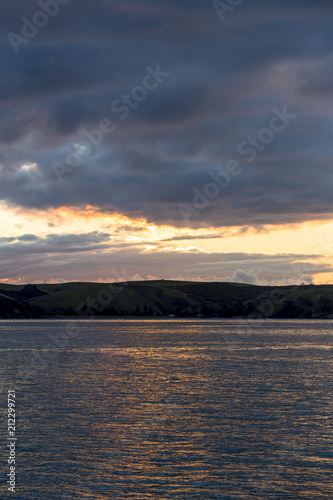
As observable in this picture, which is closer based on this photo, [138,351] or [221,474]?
[221,474]

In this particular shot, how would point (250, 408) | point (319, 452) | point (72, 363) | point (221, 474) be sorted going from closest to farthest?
point (221, 474)
point (319, 452)
point (250, 408)
point (72, 363)

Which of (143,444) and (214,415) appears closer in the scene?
(143,444)

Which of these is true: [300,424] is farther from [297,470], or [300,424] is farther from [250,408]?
[297,470]

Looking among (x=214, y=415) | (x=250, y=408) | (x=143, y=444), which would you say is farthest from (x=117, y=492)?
(x=250, y=408)

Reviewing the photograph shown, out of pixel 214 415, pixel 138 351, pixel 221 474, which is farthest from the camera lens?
pixel 138 351

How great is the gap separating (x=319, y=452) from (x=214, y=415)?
17.8 meters

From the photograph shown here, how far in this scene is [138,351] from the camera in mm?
168250

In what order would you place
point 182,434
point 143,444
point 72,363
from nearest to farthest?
point 143,444
point 182,434
point 72,363

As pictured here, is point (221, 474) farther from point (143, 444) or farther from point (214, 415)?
point (214, 415)

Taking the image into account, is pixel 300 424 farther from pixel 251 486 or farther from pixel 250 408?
pixel 251 486

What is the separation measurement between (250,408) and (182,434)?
15835mm

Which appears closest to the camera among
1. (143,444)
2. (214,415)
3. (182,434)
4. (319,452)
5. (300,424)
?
(319,452)

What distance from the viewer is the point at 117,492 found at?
126 feet

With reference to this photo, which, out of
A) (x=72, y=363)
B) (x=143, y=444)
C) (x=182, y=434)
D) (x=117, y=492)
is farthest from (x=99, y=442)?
(x=72, y=363)
